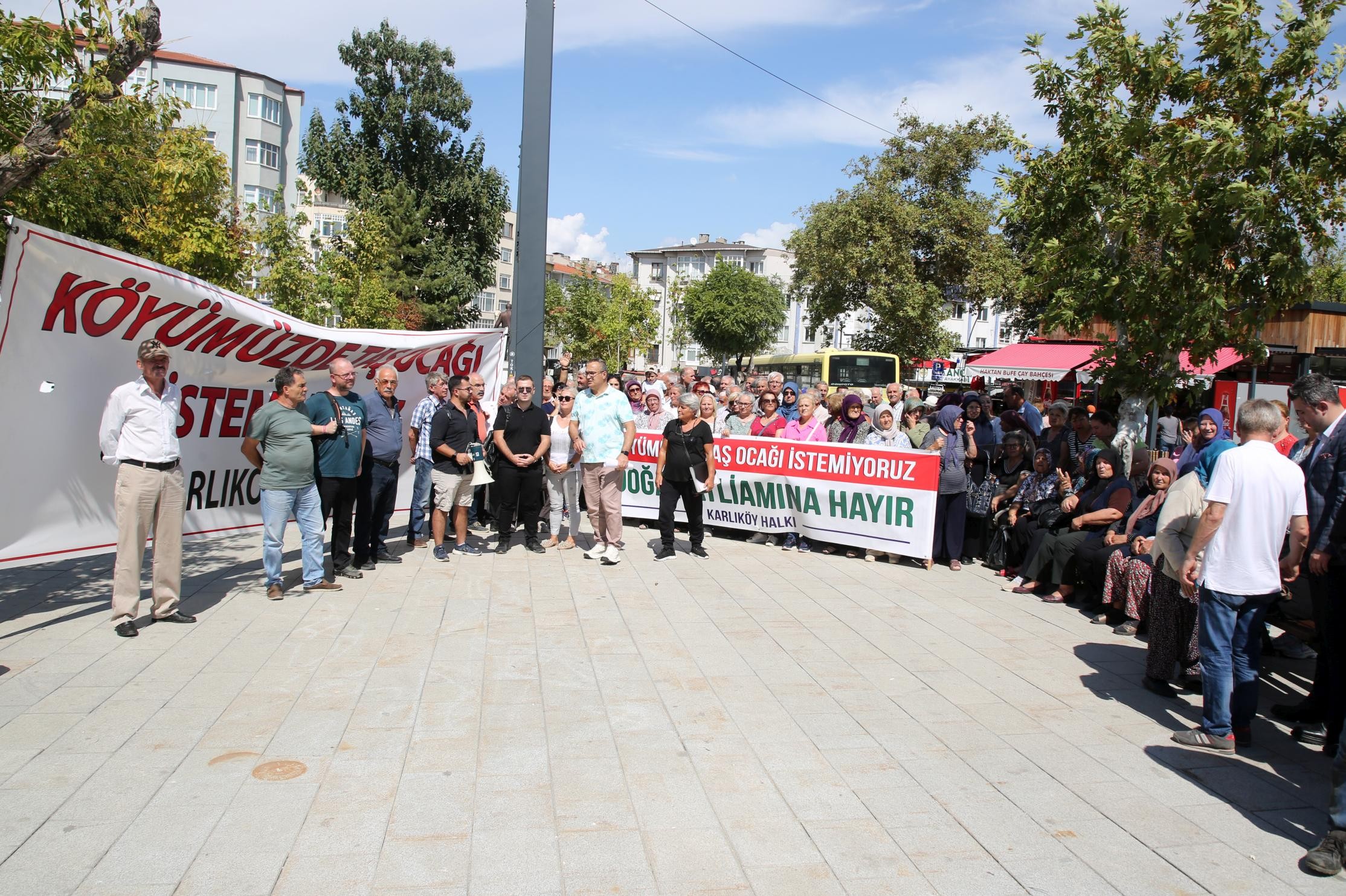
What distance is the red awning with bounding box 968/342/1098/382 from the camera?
2430 centimetres

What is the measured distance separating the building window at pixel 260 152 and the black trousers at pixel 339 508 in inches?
2373

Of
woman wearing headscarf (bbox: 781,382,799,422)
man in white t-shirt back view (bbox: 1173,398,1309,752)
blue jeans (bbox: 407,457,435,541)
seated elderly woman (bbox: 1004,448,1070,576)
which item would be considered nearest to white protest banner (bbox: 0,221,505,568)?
blue jeans (bbox: 407,457,435,541)

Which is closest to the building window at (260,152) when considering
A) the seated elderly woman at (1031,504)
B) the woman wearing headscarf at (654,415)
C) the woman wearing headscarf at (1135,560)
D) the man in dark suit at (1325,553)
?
the woman wearing headscarf at (654,415)

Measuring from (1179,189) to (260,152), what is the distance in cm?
6277

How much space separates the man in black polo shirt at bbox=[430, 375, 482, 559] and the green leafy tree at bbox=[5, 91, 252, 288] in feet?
10.3

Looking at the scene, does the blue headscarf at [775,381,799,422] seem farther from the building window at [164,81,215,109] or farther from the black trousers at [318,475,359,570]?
the building window at [164,81,215,109]

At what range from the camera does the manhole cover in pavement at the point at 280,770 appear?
443 centimetres

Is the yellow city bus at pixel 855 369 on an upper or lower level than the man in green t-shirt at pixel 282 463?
upper

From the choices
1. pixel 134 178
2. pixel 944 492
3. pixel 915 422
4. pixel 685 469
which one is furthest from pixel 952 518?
pixel 134 178

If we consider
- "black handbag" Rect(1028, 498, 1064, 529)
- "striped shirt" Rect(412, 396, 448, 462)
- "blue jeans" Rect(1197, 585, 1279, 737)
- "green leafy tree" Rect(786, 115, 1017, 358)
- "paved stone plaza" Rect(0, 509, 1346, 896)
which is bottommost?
"paved stone plaza" Rect(0, 509, 1346, 896)

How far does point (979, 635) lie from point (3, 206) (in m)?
8.98

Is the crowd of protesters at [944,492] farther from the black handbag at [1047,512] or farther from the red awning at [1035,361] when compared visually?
the red awning at [1035,361]

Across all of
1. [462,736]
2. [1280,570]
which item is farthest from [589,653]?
[1280,570]

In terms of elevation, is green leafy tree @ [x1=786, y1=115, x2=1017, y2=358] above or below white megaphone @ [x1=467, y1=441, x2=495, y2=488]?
above
